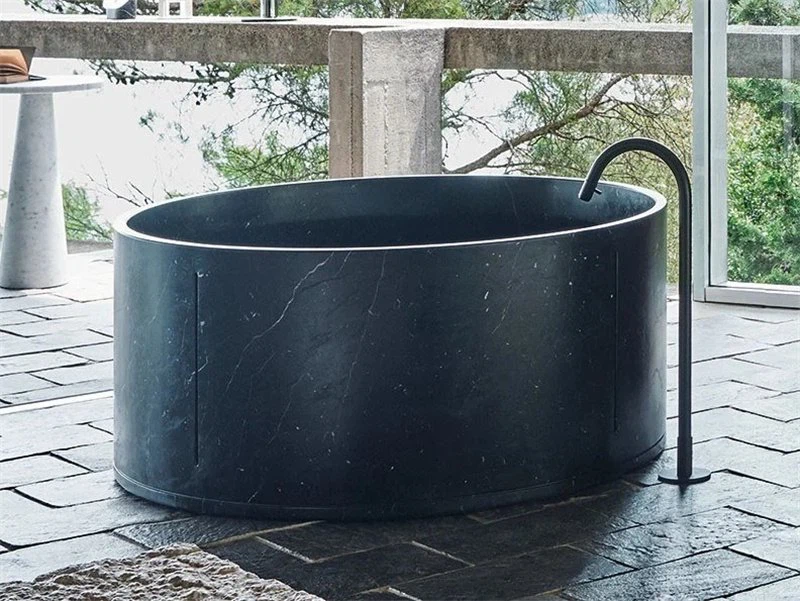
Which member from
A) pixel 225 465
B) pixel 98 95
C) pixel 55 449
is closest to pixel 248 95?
pixel 98 95

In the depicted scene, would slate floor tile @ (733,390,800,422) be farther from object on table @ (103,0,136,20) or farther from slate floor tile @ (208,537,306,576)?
object on table @ (103,0,136,20)

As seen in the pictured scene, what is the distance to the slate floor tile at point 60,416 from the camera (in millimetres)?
4477

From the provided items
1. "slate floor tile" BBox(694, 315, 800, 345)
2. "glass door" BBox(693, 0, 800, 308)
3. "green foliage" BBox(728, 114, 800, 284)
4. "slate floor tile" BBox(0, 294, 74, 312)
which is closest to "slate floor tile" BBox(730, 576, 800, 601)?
"slate floor tile" BBox(694, 315, 800, 345)

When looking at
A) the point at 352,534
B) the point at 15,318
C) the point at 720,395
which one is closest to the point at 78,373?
the point at 15,318

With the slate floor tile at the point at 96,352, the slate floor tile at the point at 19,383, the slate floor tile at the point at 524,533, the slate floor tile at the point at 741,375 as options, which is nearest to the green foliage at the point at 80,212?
the slate floor tile at the point at 96,352

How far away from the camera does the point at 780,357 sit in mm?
5109

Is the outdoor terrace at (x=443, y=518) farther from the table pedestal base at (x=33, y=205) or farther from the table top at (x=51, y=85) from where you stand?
the table top at (x=51, y=85)

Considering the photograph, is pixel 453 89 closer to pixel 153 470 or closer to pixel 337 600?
pixel 153 470

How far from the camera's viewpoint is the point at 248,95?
375 inches

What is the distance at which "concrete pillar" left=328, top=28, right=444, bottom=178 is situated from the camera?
597 cm

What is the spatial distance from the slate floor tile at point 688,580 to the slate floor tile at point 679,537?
5cm

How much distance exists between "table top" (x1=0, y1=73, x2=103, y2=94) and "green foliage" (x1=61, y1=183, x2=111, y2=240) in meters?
4.12

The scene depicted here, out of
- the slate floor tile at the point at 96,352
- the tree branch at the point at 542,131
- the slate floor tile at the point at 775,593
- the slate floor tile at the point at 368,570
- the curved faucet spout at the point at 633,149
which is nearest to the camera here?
the slate floor tile at the point at 775,593

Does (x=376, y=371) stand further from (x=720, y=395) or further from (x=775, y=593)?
(x=720, y=395)
